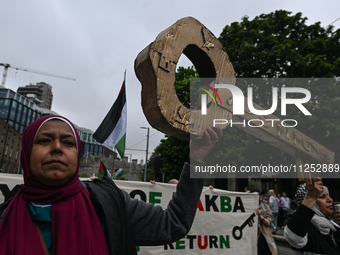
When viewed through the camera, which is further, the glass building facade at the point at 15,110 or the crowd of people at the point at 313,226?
the glass building facade at the point at 15,110

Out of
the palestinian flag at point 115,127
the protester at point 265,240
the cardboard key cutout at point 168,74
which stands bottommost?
the protester at point 265,240

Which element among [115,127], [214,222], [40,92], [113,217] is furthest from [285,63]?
[40,92]

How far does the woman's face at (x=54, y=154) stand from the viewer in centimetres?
121

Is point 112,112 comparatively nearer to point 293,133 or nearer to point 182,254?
point 182,254

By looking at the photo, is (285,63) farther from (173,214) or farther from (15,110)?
(15,110)

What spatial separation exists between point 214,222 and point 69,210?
428cm

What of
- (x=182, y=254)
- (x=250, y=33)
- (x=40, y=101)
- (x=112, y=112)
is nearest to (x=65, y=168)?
(x=182, y=254)

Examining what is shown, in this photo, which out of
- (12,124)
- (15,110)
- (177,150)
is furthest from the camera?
(15,110)

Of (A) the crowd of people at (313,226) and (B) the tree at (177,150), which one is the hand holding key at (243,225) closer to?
(A) the crowd of people at (313,226)

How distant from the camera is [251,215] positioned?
5465mm

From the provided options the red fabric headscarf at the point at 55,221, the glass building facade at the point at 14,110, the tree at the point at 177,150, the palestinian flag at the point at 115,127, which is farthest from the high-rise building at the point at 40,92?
the red fabric headscarf at the point at 55,221

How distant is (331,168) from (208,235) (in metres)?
3.01

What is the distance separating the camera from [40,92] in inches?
6078

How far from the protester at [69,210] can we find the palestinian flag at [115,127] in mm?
5094
